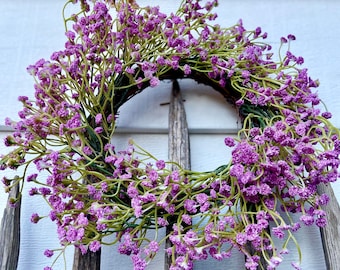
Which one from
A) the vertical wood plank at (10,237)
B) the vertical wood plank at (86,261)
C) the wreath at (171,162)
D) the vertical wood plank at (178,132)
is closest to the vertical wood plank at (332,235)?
the wreath at (171,162)

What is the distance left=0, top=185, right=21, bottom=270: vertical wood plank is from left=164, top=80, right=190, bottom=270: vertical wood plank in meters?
0.35

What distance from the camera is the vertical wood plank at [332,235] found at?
2.94 feet

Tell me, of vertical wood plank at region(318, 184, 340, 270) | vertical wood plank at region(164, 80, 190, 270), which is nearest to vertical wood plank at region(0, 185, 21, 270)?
vertical wood plank at region(164, 80, 190, 270)

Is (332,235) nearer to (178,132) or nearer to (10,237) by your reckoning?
(178,132)

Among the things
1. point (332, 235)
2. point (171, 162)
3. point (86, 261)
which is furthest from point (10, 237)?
point (332, 235)

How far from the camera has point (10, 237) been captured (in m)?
0.89

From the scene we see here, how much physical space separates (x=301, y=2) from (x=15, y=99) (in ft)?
2.74

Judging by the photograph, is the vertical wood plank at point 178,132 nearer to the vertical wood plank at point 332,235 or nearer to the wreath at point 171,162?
the wreath at point 171,162

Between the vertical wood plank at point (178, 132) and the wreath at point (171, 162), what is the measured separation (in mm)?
57

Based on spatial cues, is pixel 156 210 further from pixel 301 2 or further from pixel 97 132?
pixel 301 2

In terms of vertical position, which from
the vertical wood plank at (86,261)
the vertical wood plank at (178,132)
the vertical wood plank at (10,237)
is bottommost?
the vertical wood plank at (86,261)

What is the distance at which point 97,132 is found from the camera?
91 cm

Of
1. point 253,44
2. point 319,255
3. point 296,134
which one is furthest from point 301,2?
point 319,255

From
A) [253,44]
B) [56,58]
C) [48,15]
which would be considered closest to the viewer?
[56,58]
